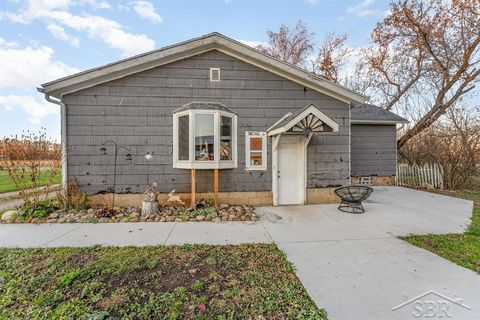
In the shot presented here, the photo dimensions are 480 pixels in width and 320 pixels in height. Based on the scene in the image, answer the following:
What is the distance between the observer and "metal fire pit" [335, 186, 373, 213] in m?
5.93

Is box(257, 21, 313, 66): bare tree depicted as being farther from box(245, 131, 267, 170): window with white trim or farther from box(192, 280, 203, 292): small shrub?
box(192, 280, 203, 292): small shrub

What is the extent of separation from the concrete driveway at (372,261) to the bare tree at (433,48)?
8.00 meters

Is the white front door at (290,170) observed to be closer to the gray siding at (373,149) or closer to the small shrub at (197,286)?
the small shrub at (197,286)

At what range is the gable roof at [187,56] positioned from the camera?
19.0 ft

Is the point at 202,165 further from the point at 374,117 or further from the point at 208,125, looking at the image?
the point at 374,117

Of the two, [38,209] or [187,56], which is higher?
[187,56]

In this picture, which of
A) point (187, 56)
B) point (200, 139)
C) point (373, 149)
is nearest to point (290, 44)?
point (373, 149)

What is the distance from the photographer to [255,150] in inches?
257

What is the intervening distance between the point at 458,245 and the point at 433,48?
1213 cm

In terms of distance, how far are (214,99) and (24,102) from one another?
13531mm

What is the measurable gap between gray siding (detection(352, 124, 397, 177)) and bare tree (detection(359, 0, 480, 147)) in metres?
2.03

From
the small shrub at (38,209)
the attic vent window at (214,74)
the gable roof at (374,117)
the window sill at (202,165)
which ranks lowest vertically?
the small shrub at (38,209)

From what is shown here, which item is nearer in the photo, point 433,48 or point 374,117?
point 374,117

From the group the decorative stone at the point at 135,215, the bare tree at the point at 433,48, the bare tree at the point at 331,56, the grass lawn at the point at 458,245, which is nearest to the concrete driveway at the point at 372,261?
the grass lawn at the point at 458,245
